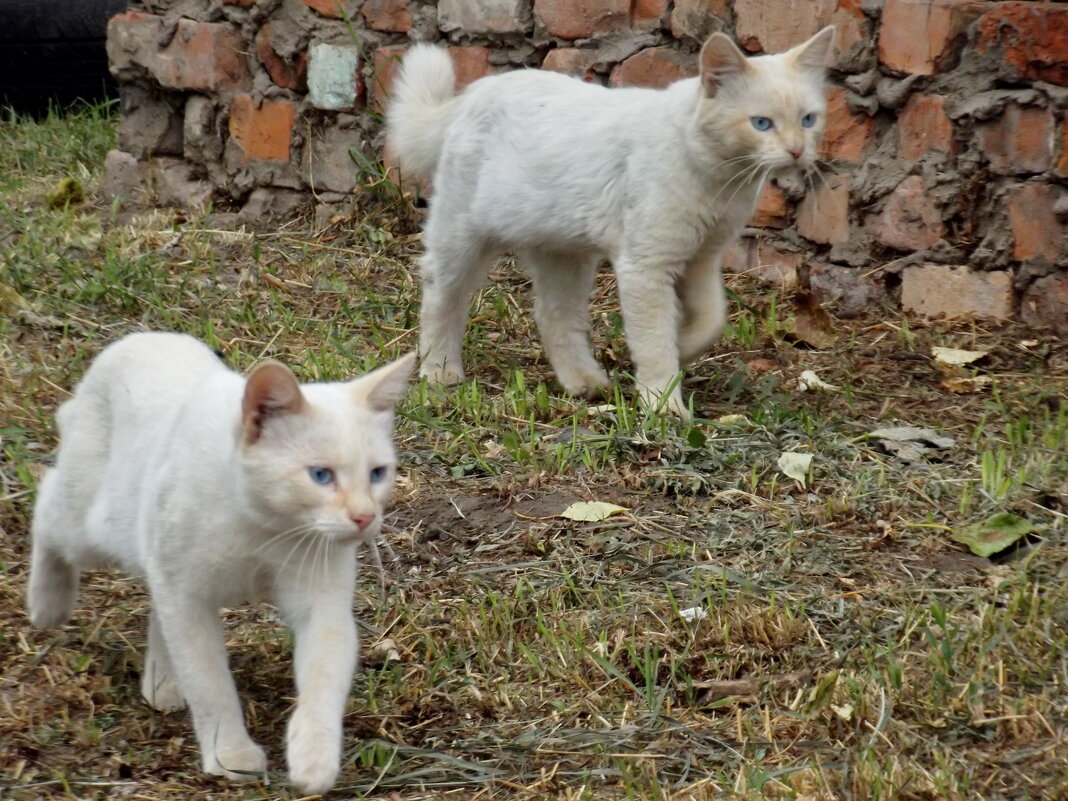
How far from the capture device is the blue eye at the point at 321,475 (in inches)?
89.9

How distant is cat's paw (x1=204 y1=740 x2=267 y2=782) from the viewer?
241 cm

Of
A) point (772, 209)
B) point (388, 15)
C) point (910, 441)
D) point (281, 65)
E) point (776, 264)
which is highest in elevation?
point (388, 15)

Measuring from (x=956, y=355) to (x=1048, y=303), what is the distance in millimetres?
370

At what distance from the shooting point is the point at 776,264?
4812 mm

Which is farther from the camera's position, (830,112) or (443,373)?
(830,112)

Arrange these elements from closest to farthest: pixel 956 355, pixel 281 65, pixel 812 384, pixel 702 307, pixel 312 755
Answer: pixel 312 755 < pixel 702 307 < pixel 812 384 < pixel 956 355 < pixel 281 65

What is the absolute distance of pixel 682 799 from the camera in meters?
2.32

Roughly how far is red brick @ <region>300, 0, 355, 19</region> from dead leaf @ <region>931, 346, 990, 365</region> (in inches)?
93.9

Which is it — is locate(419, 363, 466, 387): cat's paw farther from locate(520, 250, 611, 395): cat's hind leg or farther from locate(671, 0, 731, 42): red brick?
locate(671, 0, 731, 42): red brick

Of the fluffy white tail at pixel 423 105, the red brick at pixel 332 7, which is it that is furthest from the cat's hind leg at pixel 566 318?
the red brick at pixel 332 7

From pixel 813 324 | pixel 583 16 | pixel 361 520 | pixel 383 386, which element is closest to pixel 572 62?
pixel 583 16

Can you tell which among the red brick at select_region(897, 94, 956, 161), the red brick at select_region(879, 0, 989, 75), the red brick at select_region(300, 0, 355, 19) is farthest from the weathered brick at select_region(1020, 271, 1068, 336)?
the red brick at select_region(300, 0, 355, 19)

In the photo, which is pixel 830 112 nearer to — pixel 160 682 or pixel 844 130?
pixel 844 130

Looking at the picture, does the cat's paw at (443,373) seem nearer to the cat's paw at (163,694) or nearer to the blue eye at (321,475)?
the cat's paw at (163,694)
